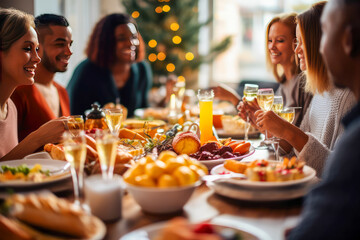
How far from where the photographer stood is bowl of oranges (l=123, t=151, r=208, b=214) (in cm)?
115

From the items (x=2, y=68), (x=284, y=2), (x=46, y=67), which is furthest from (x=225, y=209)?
(x=284, y=2)

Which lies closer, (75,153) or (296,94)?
(75,153)

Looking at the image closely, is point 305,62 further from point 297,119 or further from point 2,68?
point 2,68

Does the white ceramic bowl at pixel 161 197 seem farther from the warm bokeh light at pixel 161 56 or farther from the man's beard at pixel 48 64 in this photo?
the warm bokeh light at pixel 161 56

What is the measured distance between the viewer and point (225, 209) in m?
1.21

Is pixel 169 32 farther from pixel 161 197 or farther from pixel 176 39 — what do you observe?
pixel 161 197

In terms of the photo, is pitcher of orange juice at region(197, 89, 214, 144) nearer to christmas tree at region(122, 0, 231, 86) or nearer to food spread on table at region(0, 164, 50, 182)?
food spread on table at region(0, 164, 50, 182)

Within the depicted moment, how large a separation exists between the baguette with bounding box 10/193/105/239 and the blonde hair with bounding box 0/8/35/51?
120cm

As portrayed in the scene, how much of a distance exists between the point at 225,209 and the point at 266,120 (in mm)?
757

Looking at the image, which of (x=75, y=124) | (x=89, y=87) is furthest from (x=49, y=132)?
(x=89, y=87)

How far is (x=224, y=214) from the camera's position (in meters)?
1.17

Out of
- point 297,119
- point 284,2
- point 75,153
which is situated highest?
point 284,2

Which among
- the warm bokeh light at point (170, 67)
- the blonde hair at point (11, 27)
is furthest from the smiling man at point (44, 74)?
the warm bokeh light at point (170, 67)

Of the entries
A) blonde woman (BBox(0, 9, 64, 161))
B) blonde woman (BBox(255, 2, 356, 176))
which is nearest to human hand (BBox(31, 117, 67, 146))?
blonde woman (BBox(0, 9, 64, 161))
